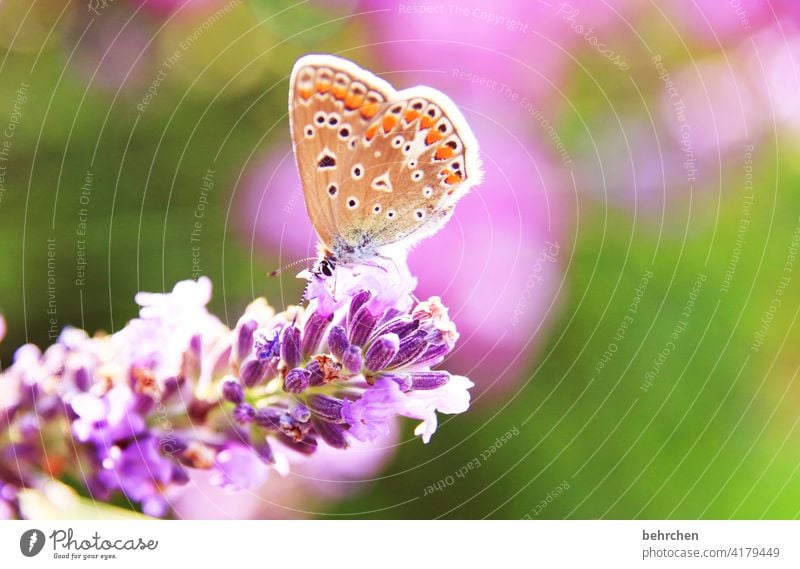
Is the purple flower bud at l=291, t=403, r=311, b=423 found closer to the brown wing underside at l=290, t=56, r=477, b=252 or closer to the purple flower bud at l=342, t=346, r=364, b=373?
the purple flower bud at l=342, t=346, r=364, b=373

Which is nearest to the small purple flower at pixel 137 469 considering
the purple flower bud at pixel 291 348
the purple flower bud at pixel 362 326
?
the purple flower bud at pixel 291 348

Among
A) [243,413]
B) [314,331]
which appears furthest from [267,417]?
[314,331]

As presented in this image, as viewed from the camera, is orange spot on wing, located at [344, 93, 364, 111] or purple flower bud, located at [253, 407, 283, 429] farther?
orange spot on wing, located at [344, 93, 364, 111]

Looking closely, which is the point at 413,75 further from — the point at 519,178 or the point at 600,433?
the point at 600,433

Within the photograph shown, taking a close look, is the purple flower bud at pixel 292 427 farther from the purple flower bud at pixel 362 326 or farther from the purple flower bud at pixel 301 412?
the purple flower bud at pixel 362 326

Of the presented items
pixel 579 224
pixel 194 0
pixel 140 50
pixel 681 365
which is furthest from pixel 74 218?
pixel 681 365
